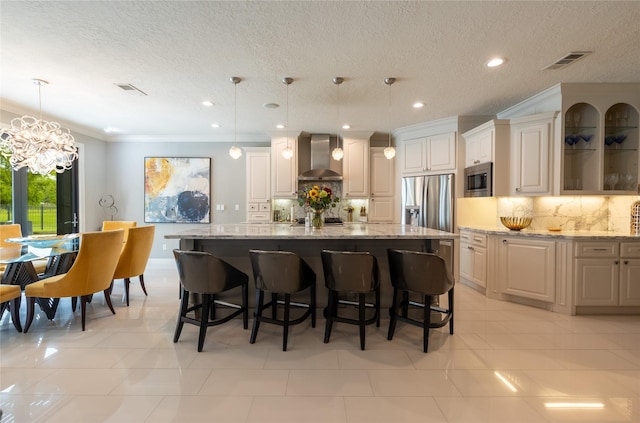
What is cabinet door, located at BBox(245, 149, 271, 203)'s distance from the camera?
5.61m

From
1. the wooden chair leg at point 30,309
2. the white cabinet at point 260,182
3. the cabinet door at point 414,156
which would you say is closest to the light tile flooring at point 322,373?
the wooden chair leg at point 30,309

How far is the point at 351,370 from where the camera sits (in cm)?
211

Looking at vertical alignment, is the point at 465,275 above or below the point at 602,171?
below

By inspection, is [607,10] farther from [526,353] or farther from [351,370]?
[351,370]

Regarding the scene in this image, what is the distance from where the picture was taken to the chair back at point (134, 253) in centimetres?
348

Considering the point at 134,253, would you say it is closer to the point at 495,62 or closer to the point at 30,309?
the point at 30,309

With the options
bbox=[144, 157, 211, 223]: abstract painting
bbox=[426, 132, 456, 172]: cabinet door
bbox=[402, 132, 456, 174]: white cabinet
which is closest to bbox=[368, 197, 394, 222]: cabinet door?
bbox=[402, 132, 456, 174]: white cabinet

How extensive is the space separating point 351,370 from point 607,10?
126 inches

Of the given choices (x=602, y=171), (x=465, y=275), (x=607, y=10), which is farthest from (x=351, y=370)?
(x=602, y=171)

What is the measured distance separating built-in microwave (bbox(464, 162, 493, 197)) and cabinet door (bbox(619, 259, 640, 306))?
1529 mm

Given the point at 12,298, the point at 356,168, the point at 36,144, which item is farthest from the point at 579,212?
the point at 36,144

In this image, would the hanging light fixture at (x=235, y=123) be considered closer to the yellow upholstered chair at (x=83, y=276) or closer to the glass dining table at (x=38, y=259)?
the yellow upholstered chair at (x=83, y=276)

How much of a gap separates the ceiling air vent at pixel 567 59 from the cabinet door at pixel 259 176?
14.3 ft

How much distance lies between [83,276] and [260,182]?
3.28 metres
